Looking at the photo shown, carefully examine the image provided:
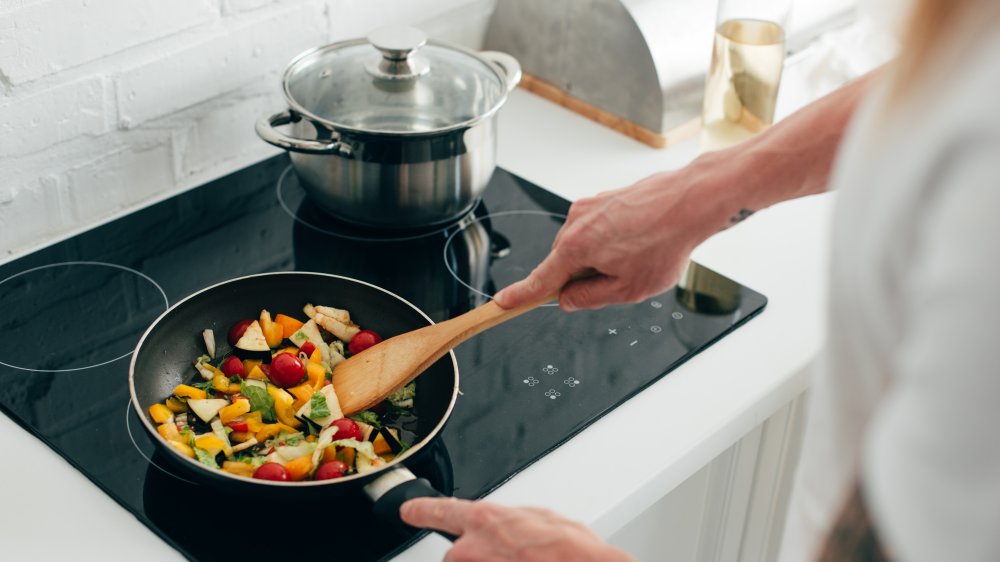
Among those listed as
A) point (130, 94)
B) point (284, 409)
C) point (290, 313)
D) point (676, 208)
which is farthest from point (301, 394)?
point (130, 94)

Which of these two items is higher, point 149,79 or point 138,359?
point 149,79

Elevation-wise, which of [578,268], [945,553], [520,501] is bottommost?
[520,501]

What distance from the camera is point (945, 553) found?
0.44 meters

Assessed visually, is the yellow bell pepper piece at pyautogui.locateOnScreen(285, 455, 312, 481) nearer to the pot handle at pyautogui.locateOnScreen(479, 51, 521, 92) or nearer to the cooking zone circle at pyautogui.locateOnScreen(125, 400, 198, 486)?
the cooking zone circle at pyautogui.locateOnScreen(125, 400, 198, 486)

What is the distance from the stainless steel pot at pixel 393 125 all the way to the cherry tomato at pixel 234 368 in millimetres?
251

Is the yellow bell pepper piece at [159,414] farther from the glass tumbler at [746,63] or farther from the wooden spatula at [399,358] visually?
the glass tumbler at [746,63]

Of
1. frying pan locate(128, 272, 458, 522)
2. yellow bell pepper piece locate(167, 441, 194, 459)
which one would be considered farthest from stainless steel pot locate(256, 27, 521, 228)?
yellow bell pepper piece locate(167, 441, 194, 459)

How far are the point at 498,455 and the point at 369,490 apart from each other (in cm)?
13

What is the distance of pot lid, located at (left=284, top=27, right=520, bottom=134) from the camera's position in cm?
117

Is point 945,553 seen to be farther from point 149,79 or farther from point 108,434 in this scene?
point 149,79

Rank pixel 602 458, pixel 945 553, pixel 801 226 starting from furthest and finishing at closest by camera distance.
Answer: pixel 801 226, pixel 602 458, pixel 945 553

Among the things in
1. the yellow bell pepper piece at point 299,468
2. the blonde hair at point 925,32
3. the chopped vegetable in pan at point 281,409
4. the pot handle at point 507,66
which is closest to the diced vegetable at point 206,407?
the chopped vegetable in pan at point 281,409

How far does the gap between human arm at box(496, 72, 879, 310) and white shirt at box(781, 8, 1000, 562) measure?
0.39 meters

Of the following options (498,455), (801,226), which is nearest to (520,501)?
(498,455)
